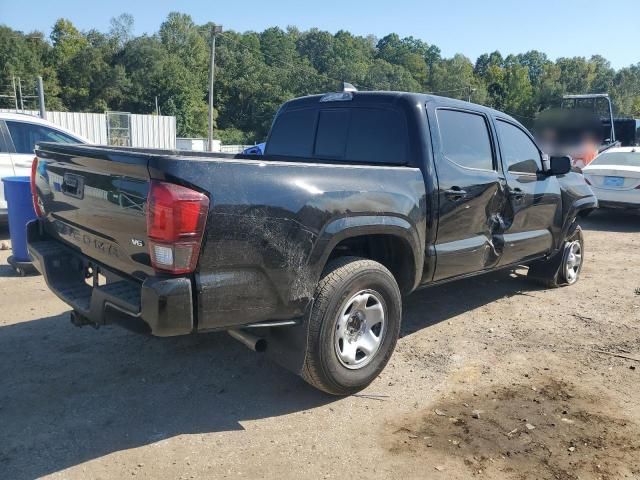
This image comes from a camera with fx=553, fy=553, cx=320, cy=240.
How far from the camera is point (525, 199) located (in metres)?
5.16

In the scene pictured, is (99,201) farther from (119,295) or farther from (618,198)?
(618,198)

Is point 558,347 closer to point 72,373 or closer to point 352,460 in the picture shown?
point 352,460

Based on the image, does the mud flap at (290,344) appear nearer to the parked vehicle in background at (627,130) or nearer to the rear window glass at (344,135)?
the rear window glass at (344,135)

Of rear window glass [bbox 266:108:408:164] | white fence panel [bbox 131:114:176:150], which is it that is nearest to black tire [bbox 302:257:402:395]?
rear window glass [bbox 266:108:408:164]

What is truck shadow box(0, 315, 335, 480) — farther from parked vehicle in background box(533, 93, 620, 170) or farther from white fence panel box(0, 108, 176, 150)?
white fence panel box(0, 108, 176, 150)

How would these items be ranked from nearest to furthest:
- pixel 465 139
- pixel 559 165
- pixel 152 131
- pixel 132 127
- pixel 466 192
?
pixel 466 192
pixel 465 139
pixel 559 165
pixel 132 127
pixel 152 131

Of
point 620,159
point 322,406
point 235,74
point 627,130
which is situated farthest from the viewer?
point 235,74

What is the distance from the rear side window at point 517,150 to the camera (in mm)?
5008

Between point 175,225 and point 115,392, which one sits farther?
point 115,392

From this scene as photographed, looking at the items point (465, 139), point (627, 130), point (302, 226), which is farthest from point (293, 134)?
point (627, 130)

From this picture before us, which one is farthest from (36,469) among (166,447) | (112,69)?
(112,69)

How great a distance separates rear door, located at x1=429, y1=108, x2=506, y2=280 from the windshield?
8046 mm

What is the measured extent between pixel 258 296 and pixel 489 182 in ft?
8.21

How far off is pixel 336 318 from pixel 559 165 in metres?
3.27
